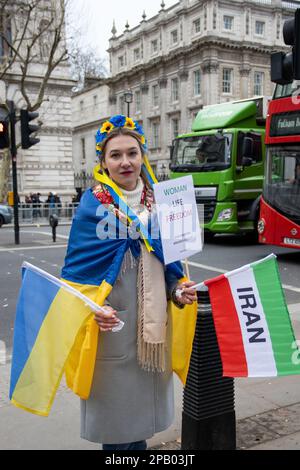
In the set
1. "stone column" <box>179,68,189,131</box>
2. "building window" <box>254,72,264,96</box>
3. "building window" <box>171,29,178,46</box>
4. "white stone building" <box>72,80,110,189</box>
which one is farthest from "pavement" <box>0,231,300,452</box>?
"white stone building" <box>72,80,110,189</box>

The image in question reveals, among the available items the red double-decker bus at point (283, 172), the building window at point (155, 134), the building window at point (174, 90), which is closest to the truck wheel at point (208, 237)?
the red double-decker bus at point (283, 172)

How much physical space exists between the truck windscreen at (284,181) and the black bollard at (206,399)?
8.12 meters

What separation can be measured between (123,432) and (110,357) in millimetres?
389

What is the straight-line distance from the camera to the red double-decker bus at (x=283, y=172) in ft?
35.4

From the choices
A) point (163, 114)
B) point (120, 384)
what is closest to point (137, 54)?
point (163, 114)

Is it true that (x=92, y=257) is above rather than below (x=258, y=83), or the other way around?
below

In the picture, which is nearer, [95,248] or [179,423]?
[95,248]

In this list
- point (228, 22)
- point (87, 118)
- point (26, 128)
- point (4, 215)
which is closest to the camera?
point (26, 128)

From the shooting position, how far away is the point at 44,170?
36.0m

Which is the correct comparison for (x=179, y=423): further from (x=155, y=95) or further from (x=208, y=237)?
(x=155, y=95)

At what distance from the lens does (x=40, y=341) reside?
99.7 inches

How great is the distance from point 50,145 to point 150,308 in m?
35.1

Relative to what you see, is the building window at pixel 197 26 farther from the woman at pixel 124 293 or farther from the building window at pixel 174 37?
the woman at pixel 124 293
